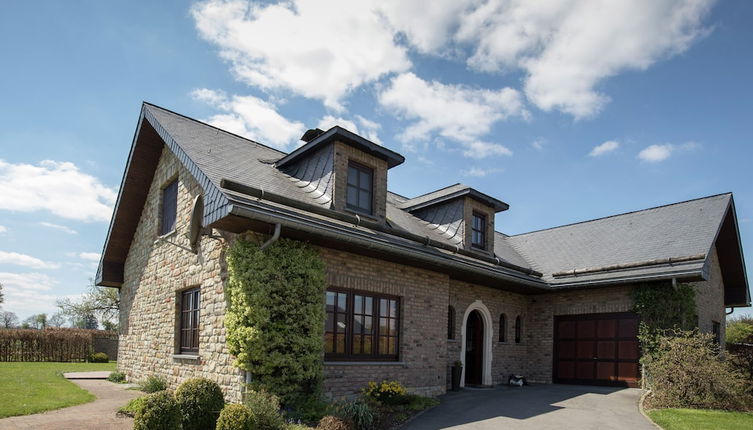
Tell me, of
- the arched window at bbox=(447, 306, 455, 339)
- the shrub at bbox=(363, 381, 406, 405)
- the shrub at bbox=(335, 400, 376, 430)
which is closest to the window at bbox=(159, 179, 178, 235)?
the shrub at bbox=(363, 381, 406, 405)

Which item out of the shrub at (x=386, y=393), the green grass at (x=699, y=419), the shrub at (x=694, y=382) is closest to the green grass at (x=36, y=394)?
the shrub at (x=386, y=393)

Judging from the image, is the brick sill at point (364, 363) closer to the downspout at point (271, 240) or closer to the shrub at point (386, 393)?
the shrub at point (386, 393)

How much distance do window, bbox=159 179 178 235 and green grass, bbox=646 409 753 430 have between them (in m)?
11.2

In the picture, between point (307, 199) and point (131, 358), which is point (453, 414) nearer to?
point (307, 199)

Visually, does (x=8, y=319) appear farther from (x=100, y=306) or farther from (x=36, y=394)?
(x=36, y=394)

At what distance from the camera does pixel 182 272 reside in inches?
465

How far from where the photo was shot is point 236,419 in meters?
7.48

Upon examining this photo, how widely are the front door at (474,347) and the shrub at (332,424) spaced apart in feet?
26.0

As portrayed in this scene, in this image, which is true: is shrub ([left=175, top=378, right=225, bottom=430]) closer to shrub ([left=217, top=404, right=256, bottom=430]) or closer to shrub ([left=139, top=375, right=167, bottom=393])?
shrub ([left=217, top=404, right=256, bottom=430])

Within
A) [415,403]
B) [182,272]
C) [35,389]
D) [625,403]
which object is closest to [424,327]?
[415,403]

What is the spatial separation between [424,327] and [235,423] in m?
6.08

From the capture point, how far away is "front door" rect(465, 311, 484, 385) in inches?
617

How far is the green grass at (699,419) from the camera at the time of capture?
9438 mm

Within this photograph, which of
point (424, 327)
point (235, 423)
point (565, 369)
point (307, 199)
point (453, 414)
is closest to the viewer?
point (235, 423)
